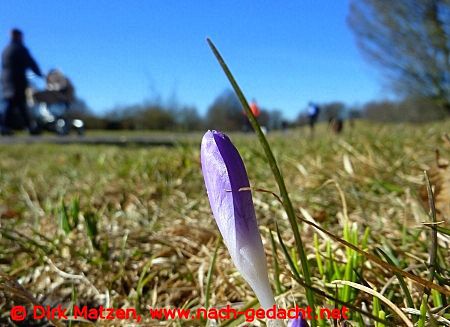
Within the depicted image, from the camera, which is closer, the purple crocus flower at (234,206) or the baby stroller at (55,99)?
the purple crocus flower at (234,206)

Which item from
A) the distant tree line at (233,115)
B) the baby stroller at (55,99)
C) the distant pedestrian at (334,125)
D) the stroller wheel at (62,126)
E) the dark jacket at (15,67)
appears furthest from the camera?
the distant tree line at (233,115)

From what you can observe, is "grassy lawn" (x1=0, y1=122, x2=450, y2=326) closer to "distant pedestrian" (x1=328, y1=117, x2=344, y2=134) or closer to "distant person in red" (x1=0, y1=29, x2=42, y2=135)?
"distant pedestrian" (x1=328, y1=117, x2=344, y2=134)

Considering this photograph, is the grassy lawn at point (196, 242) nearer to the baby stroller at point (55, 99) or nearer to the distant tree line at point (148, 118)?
the baby stroller at point (55, 99)

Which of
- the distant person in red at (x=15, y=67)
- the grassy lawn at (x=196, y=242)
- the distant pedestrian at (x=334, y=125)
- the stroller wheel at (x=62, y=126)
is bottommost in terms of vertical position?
the grassy lawn at (x=196, y=242)
